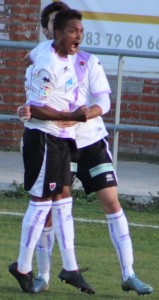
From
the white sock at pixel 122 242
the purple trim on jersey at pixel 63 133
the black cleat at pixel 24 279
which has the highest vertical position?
the purple trim on jersey at pixel 63 133

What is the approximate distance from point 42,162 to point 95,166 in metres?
0.42

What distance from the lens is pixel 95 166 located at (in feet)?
21.6

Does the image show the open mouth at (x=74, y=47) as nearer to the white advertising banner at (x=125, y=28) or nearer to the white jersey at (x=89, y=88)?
the white jersey at (x=89, y=88)

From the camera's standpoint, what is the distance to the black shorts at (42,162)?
20.7ft

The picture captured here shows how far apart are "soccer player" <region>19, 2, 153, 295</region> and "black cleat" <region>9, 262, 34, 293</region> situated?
6 centimetres

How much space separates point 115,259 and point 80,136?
1.50m

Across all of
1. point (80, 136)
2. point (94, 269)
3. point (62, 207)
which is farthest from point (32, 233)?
point (94, 269)

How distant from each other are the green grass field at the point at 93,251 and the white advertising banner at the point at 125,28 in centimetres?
224

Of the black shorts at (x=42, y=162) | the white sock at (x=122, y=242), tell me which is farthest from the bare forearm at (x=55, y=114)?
the white sock at (x=122, y=242)

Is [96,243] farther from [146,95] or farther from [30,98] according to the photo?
[146,95]

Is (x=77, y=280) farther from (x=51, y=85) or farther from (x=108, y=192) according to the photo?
(x=51, y=85)

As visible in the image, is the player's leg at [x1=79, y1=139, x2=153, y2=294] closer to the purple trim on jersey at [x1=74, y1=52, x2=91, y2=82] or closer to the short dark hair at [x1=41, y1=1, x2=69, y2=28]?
the purple trim on jersey at [x1=74, y1=52, x2=91, y2=82]

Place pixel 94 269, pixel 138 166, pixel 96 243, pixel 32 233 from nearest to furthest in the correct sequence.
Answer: pixel 32 233 → pixel 94 269 → pixel 96 243 → pixel 138 166

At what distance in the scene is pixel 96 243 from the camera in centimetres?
838
